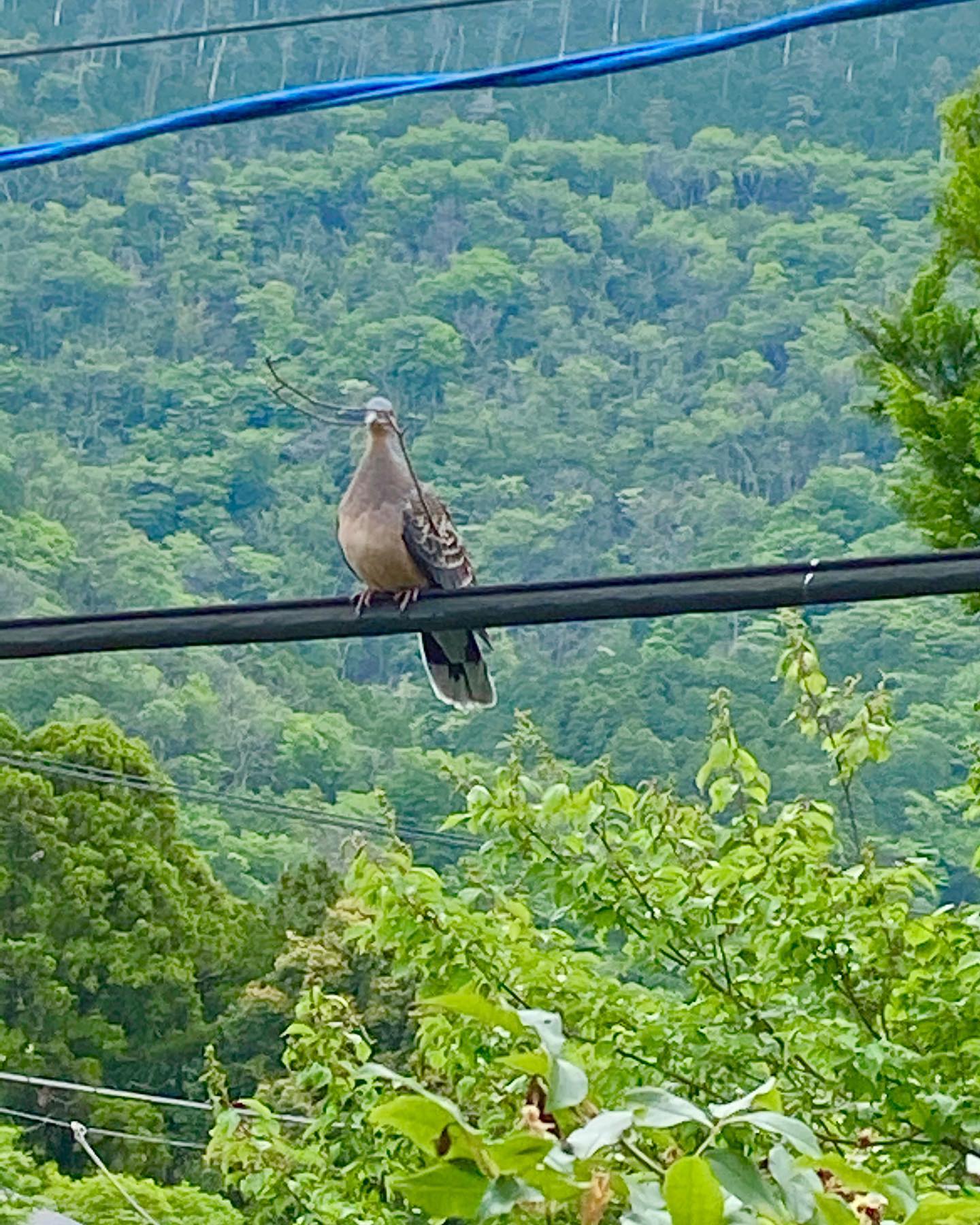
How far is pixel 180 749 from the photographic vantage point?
2880cm

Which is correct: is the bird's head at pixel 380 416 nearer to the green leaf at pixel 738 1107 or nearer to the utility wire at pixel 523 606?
the utility wire at pixel 523 606

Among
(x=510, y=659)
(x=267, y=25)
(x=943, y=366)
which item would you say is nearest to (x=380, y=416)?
(x=267, y=25)

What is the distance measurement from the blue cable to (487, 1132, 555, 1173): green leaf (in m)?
1.92

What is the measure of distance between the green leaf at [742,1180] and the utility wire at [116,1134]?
55.8 ft

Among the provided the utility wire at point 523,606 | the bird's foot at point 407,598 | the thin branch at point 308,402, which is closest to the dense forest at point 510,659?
the bird's foot at point 407,598

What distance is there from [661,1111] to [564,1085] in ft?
0.18

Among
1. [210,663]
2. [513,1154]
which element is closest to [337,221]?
[210,663]

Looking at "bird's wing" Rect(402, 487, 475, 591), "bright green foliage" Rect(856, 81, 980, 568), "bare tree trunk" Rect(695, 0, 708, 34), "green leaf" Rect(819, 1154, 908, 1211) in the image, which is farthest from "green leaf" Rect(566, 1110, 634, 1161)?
"bare tree trunk" Rect(695, 0, 708, 34)

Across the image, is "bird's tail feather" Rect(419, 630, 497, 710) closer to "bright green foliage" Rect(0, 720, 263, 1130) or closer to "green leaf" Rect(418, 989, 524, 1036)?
"green leaf" Rect(418, 989, 524, 1036)

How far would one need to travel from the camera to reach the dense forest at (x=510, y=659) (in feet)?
15.6

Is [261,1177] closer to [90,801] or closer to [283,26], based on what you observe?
[283,26]

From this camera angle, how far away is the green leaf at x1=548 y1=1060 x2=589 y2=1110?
983 millimetres

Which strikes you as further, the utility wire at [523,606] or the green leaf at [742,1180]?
the utility wire at [523,606]

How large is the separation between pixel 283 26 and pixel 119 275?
37.3m
